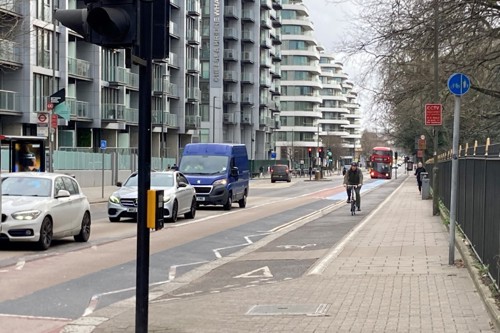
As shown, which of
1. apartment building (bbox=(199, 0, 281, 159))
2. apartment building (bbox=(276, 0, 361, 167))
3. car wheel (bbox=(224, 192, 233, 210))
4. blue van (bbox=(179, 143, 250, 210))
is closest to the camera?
blue van (bbox=(179, 143, 250, 210))

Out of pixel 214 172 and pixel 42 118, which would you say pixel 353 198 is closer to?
pixel 214 172

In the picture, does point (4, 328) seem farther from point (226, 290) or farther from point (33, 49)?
point (33, 49)

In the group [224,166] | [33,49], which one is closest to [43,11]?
[33,49]

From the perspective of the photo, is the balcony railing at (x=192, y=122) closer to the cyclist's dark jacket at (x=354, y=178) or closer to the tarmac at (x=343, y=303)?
the cyclist's dark jacket at (x=354, y=178)

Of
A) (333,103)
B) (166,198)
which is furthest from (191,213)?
(333,103)

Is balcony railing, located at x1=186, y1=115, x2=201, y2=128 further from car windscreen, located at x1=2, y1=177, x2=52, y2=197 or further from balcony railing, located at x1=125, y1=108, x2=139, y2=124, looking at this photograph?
car windscreen, located at x1=2, y1=177, x2=52, y2=197

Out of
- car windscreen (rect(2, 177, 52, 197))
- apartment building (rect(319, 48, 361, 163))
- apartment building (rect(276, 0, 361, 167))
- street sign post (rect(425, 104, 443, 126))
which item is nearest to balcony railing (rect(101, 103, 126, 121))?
street sign post (rect(425, 104, 443, 126))

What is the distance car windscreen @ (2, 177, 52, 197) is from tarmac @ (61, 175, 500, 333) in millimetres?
4038

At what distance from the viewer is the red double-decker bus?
286 feet

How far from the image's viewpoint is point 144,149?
616 centimetres

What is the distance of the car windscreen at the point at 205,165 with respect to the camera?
27766 millimetres

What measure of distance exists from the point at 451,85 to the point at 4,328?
7546mm

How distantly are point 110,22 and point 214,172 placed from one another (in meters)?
22.0

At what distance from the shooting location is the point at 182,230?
19297 mm
